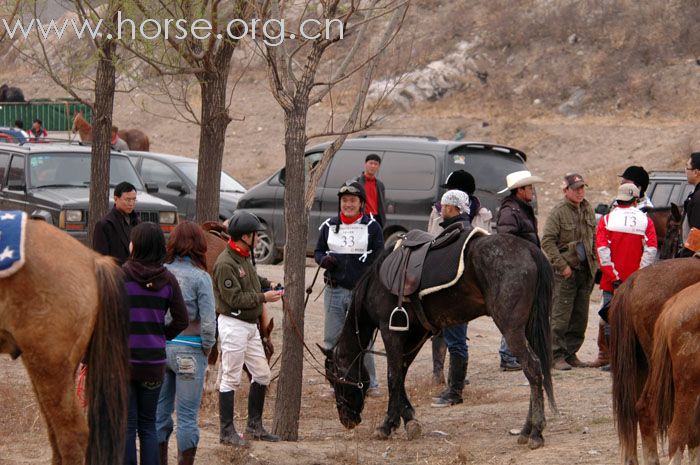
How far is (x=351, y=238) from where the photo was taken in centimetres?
1020

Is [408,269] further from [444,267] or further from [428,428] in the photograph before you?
[428,428]

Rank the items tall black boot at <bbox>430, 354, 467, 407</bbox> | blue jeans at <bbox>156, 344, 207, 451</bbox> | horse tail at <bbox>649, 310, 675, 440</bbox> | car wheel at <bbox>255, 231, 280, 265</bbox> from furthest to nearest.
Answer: car wheel at <bbox>255, 231, 280, 265</bbox> → tall black boot at <bbox>430, 354, 467, 407</bbox> → blue jeans at <bbox>156, 344, 207, 451</bbox> → horse tail at <bbox>649, 310, 675, 440</bbox>

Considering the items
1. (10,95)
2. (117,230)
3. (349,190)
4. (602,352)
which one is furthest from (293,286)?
A: (10,95)

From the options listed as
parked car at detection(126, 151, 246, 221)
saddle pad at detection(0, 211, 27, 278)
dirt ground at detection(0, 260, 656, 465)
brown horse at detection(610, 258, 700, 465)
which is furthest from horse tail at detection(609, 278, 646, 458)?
parked car at detection(126, 151, 246, 221)

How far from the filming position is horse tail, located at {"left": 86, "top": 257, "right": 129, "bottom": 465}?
21.1ft

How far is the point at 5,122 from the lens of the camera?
34656 mm

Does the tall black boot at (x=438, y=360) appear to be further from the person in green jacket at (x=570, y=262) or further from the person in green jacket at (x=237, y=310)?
the person in green jacket at (x=237, y=310)

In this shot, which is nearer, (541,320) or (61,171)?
(541,320)

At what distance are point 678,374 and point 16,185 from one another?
451 inches

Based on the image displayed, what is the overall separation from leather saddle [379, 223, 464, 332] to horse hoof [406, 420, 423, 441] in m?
0.79

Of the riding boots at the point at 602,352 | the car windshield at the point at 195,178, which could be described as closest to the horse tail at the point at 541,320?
the riding boots at the point at 602,352

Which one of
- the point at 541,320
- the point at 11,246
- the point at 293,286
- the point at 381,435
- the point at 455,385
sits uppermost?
the point at 11,246

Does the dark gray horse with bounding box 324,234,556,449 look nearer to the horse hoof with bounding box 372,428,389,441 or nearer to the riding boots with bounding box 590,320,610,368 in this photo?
the horse hoof with bounding box 372,428,389,441

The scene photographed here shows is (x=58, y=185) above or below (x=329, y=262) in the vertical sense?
above
